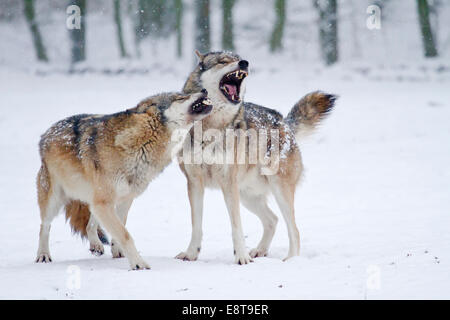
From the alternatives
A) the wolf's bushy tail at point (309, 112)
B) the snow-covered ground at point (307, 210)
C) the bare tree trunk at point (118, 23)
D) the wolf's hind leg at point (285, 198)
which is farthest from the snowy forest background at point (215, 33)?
the wolf's hind leg at point (285, 198)

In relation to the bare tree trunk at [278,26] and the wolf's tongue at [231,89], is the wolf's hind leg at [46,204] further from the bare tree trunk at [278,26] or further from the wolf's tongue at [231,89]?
the bare tree trunk at [278,26]

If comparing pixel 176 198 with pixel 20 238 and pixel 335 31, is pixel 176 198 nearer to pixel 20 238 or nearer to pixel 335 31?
pixel 20 238

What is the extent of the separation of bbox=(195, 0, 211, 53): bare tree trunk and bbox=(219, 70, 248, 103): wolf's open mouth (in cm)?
1246

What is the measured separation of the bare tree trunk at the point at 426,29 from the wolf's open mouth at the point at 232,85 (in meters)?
17.0

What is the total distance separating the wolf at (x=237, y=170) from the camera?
18.2ft

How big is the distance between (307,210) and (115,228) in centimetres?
435

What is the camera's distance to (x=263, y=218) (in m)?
6.38

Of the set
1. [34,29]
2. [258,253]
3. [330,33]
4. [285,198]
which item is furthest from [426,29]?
[258,253]

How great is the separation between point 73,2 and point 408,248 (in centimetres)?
2067

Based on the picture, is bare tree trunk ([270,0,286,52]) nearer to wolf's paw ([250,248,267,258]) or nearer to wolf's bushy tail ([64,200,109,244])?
wolf's paw ([250,248,267,258])

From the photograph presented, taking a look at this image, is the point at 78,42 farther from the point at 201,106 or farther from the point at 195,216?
the point at 201,106

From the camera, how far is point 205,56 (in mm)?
5699

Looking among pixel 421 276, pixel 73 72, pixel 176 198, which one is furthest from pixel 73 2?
pixel 421 276
